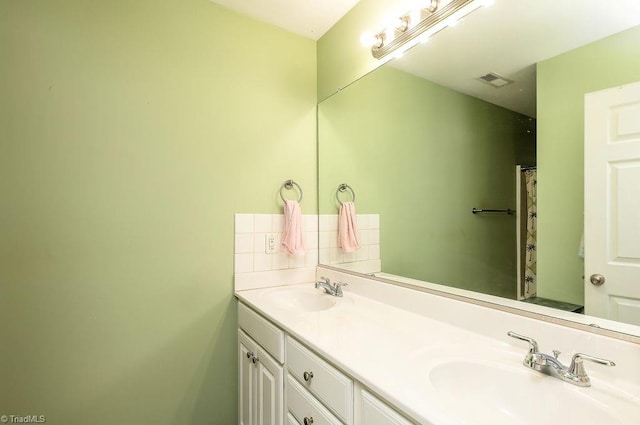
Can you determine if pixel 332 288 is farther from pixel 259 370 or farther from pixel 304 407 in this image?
pixel 304 407

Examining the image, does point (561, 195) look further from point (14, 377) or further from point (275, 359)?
point (14, 377)

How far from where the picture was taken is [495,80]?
1.15 meters

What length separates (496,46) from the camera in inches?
44.1

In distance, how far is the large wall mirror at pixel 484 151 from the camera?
0.91 meters

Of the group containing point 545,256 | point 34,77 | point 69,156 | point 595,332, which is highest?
point 34,77

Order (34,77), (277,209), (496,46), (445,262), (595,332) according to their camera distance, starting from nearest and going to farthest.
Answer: (595,332) → (496,46) → (34,77) → (445,262) → (277,209)

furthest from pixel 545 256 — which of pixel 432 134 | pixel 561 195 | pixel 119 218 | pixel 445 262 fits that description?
pixel 119 218

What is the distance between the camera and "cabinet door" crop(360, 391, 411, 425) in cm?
67

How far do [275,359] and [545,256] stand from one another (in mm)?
1036

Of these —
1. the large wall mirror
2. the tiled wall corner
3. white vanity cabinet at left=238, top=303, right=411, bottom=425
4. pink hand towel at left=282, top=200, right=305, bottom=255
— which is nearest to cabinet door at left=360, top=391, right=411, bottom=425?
white vanity cabinet at left=238, top=303, right=411, bottom=425

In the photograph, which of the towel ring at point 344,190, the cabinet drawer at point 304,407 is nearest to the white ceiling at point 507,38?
the towel ring at point 344,190

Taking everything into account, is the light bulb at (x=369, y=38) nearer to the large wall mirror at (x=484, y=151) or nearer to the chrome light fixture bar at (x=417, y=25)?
the chrome light fixture bar at (x=417, y=25)

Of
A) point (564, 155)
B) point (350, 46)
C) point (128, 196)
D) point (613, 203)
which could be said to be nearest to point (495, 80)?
point (564, 155)

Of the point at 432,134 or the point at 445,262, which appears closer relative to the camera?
the point at 445,262
